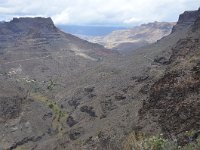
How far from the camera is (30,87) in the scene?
197m

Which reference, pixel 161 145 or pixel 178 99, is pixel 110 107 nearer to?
pixel 178 99

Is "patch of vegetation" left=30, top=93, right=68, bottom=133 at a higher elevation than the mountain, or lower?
lower

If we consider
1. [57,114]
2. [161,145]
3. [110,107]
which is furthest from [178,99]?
[57,114]

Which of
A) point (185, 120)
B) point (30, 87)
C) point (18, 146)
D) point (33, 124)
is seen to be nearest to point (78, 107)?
point (33, 124)

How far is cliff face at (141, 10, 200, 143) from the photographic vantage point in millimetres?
65688

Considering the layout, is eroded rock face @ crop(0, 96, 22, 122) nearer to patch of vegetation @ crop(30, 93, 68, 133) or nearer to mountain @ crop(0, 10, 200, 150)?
mountain @ crop(0, 10, 200, 150)

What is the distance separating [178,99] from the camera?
7200 centimetres

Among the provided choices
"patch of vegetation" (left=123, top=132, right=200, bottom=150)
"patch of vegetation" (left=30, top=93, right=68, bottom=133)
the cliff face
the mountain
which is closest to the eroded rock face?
the mountain

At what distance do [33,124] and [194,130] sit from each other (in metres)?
83.6

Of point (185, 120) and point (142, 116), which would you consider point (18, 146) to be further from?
point (185, 120)

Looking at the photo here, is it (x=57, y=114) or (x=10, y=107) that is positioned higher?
(x=10, y=107)

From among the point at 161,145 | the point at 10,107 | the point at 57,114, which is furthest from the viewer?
the point at 57,114

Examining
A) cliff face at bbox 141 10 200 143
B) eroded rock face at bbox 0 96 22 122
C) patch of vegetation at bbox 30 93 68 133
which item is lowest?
patch of vegetation at bbox 30 93 68 133

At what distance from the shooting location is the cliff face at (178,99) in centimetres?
6569
